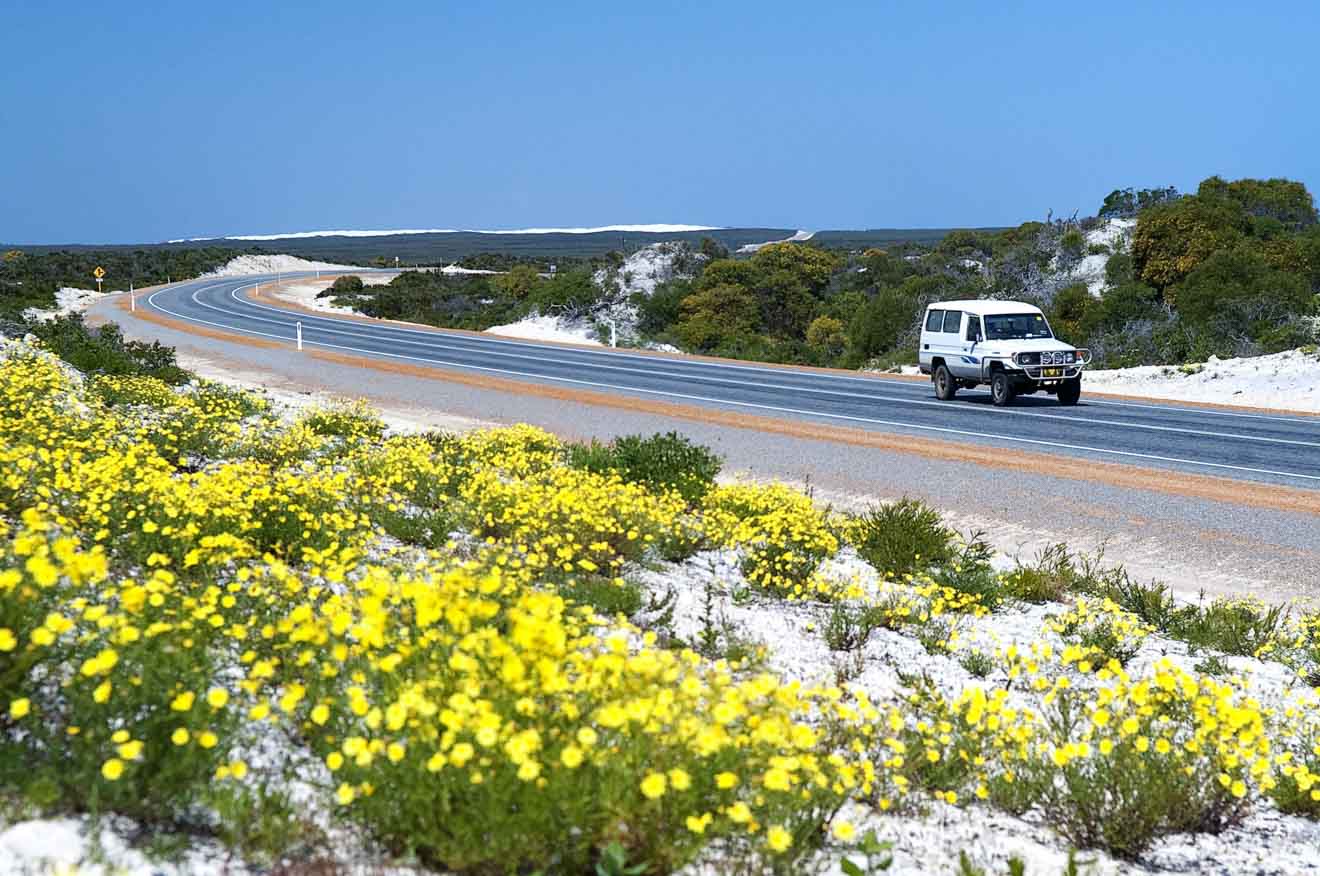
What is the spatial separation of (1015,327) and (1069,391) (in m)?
1.57

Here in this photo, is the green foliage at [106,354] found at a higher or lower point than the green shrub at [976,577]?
higher

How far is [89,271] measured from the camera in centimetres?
8956

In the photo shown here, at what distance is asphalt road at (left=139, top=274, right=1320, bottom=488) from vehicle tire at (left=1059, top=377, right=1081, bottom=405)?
0.31m

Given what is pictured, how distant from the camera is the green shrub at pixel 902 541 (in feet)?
26.5

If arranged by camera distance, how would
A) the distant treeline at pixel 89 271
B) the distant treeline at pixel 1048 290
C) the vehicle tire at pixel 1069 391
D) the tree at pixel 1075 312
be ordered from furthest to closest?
1. the distant treeline at pixel 89 271
2. the tree at pixel 1075 312
3. the distant treeline at pixel 1048 290
4. the vehicle tire at pixel 1069 391

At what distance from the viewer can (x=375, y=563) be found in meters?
5.92

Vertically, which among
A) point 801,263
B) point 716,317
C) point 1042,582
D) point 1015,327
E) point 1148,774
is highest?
point 801,263

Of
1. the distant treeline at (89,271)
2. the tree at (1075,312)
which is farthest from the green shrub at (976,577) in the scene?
the distant treeline at (89,271)

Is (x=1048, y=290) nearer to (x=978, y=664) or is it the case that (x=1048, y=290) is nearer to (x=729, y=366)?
(x=729, y=366)

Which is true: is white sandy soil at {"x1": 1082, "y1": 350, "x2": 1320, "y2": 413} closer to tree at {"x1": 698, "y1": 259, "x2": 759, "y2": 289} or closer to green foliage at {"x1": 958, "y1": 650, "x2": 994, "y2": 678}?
green foliage at {"x1": 958, "y1": 650, "x2": 994, "y2": 678}

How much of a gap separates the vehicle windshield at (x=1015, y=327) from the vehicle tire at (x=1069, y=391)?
112cm

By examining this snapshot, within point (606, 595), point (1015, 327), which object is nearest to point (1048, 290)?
point (1015, 327)

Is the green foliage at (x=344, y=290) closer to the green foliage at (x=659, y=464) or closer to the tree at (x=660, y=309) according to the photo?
the tree at (x=660, y=309)

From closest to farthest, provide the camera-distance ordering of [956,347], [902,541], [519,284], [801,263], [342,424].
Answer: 1. [902,541]
2. [342,424]
3. [956,347]
4. [801,263]
5. [519,284]
